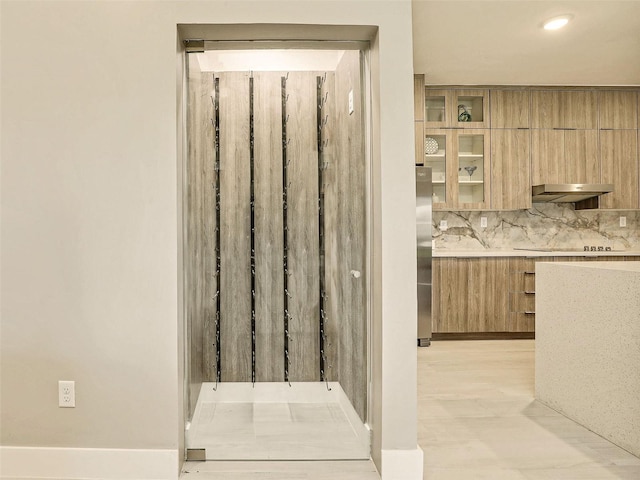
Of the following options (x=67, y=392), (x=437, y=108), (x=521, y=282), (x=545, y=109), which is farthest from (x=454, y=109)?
(x=67, y=392)

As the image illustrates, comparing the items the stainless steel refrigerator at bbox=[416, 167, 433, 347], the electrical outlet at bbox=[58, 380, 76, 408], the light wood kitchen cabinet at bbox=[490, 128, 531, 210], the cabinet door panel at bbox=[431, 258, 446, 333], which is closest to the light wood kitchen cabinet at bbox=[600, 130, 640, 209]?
the light wood kitchen cabinet at bbox=[490, 128, 531, 210]

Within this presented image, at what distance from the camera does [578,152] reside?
196 inches

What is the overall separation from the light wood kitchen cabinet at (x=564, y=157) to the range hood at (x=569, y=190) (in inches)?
4.9

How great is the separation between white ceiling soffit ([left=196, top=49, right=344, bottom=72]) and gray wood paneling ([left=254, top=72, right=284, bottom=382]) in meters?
0.11

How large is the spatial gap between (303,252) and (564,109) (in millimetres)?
3983

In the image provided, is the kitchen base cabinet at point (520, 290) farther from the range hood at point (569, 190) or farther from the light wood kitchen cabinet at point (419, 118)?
the light wood kitchen cabinet at point (419, 118)

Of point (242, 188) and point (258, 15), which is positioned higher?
point (258, 15)

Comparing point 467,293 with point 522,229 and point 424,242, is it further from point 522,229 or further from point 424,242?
point 522,229

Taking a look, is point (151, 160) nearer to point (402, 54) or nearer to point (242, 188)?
point (242, 188)

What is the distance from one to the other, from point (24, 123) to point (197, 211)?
0.80m

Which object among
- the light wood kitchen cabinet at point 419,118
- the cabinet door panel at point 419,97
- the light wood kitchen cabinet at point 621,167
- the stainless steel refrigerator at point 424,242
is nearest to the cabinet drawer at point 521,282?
the stainless steel refrigerator at point 424,242

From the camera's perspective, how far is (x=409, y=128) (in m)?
2.03

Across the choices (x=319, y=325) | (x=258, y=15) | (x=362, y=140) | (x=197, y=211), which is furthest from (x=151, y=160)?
(x=319, y=325)

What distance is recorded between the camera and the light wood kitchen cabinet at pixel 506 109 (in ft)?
16.2
